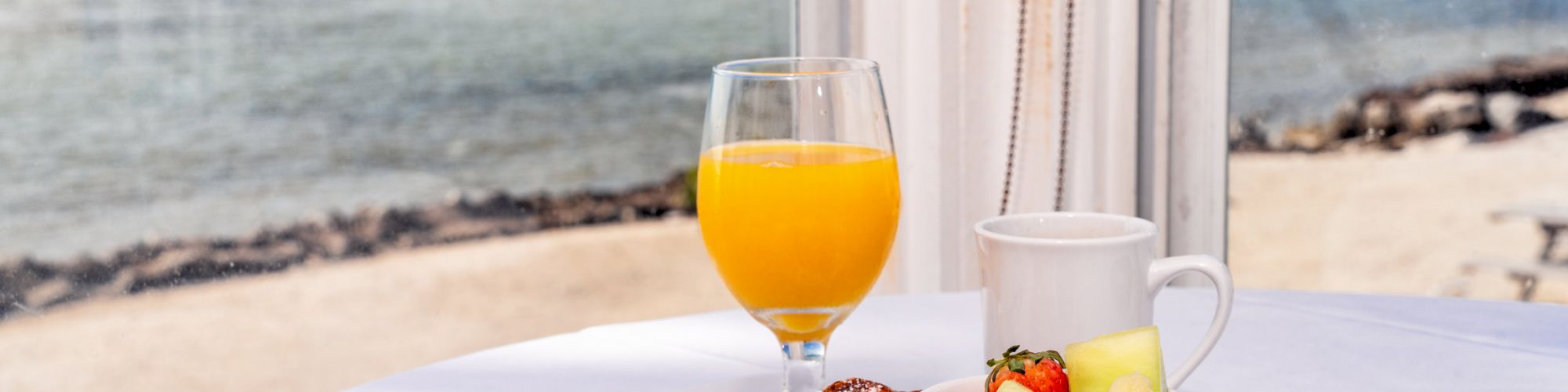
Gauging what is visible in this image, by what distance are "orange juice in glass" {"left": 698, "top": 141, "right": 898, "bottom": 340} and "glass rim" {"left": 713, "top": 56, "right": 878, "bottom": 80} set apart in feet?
0.09

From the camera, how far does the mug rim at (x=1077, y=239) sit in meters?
0.47

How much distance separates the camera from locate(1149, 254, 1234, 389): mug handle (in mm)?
467

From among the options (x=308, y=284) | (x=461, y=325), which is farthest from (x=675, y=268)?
(x=308, y=284)

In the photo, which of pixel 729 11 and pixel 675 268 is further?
pixel 729 11

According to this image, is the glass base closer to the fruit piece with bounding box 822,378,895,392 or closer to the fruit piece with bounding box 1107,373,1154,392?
the fruit piece with bounding box 822,378,895,392

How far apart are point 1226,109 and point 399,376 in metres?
0.91

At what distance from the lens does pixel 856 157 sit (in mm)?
515

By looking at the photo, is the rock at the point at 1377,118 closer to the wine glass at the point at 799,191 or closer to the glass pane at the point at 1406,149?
the glass pane at the point at 1406,149

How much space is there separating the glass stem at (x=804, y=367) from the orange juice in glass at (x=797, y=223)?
17mm

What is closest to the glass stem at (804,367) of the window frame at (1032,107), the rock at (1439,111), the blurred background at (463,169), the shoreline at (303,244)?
the window frame at (1032,107)

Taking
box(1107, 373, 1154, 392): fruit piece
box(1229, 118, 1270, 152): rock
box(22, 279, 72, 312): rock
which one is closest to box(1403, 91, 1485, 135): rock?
box(1229, 118, 1270, 152): rock

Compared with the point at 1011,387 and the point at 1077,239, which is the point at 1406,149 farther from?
the point at 1011,387

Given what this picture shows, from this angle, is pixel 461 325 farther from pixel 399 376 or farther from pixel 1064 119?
pixel 399 376

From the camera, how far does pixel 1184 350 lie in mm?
565
